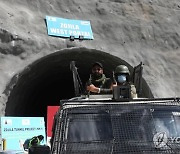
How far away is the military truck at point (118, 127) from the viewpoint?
195 inches

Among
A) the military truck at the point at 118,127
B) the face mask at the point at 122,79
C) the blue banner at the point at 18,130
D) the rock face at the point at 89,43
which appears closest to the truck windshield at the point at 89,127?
the military truck at the point at 118,127

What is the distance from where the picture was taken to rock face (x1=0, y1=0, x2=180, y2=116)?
448 inches

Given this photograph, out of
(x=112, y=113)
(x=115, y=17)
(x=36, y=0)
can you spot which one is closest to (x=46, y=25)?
(x=36, y=0)

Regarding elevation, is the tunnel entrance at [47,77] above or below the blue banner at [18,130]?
above

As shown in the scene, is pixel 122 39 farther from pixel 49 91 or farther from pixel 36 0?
pixel 49 91

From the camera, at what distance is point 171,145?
5008 mm

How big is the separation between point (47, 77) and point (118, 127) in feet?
29.8

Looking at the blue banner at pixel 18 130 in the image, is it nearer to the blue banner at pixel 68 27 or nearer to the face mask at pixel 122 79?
the blue banner at pixel 68 27

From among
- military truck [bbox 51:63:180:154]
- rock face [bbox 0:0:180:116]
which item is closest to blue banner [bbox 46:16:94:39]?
rock face [bbox 0:0:180:116]

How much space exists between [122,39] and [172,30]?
1866 mm

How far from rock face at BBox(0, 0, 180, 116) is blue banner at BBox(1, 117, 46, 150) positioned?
1045mm

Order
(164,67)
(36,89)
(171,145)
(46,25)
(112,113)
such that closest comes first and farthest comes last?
(171,145) < (112,113) < (46,25) < (164,67) < (36,89)

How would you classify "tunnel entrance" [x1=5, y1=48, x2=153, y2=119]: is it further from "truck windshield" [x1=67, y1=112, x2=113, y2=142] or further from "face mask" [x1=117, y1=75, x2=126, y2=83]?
"truck windshield" [x1=67, y1=112, x2=113, y2=142]

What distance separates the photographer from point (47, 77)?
14078 millimetres
